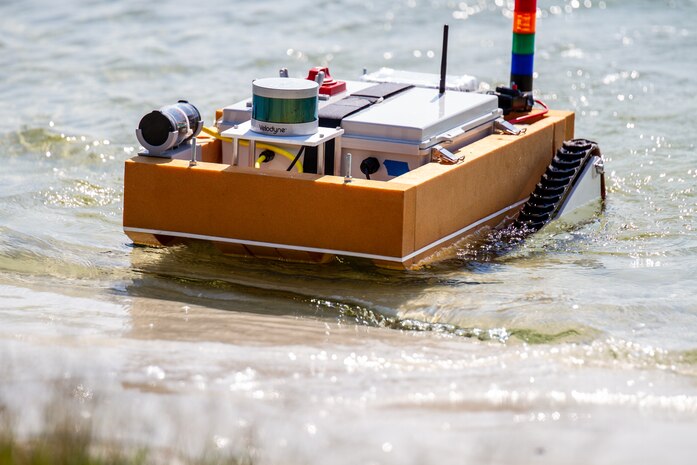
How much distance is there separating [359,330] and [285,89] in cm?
121

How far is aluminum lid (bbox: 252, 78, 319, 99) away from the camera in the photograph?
5.23 m

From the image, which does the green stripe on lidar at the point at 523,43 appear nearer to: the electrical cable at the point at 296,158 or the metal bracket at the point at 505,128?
the metal bracket at the point at 505,128

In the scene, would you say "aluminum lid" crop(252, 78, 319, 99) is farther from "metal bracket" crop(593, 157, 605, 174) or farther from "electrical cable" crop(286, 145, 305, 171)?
"metal bracket" crop(593, 157, 605, 174)

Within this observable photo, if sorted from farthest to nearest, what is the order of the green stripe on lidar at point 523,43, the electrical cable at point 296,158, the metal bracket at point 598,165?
1. the green stripe on lidar at point 523,43
2. the metal bracket at point 598,165
3. the electrical cable at point 296,158

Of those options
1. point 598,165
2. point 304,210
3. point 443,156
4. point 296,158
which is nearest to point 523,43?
point 598,165

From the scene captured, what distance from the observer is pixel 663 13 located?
12.8m

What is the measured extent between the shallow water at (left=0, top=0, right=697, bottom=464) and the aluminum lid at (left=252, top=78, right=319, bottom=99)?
88 centimetres

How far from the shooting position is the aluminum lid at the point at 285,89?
5.23 meters

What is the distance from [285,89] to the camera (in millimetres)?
5234

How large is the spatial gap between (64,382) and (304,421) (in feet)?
2.92

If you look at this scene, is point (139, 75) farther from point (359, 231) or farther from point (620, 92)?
point (359, 231)

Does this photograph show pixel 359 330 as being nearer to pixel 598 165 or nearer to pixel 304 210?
pixel 304 210

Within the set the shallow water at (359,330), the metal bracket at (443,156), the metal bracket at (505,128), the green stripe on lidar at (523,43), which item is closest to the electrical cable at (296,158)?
the shallow water at (359,330)

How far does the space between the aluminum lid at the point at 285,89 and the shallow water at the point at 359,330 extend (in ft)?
2.88
